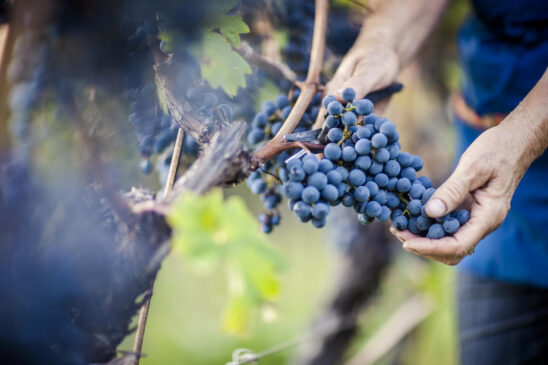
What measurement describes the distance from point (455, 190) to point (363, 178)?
24cm

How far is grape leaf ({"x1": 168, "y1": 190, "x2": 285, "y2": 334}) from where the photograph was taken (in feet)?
1.90

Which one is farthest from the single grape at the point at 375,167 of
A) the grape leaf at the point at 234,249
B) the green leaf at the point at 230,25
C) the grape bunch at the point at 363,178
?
the green leaf at the point at 230,25

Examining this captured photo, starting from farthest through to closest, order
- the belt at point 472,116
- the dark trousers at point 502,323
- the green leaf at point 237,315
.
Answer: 1. the dark trousers at point 502,323
2. the belt at point 472,116
3. the green leaf at point 237,315

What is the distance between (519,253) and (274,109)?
49.9 inches

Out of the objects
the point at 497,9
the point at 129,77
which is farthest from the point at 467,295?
the point at 129,77

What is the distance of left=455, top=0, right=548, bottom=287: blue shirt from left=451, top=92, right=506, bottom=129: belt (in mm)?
28

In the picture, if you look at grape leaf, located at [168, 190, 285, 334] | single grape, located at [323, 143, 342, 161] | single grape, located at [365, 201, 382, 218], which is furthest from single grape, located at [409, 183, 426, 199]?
grape leaf, located at [168, 190, 285, 334]

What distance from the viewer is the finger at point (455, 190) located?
33.9 inches

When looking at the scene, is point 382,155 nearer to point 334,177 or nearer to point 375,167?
point 375,167

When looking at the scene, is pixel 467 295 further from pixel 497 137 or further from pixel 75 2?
pixel 75 2

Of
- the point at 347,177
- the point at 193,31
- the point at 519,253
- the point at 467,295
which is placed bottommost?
the point at 467,295

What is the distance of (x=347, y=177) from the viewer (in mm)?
864

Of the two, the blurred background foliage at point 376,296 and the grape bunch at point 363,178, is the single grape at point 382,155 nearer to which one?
the grape bunch at point 363,178

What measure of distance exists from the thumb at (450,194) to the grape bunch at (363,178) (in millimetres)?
38
